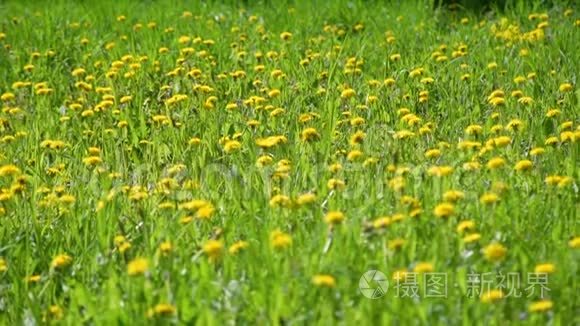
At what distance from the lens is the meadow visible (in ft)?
8.29

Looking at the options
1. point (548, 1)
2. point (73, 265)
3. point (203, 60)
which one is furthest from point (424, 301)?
point (548, 1)

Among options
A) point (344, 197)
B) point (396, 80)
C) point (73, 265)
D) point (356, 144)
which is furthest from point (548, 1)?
point (73, 265)

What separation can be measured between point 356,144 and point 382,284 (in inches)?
41.7

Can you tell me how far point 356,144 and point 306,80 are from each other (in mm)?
1315

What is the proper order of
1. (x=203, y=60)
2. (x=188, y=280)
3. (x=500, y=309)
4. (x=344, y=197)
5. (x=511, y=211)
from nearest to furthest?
(x=500, y=309) → (x=188, y=280) → (x=511, y=211) → (x=344, y=197) → (x=203, y=60)

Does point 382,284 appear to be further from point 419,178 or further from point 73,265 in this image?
point 73,265

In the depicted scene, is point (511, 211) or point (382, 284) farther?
point (511, 211)

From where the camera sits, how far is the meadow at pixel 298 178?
2.53m

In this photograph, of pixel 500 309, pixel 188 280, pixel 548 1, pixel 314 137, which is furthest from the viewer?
pixel 548 1

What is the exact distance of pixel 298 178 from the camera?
3.43 metres

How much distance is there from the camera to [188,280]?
2.69 meters

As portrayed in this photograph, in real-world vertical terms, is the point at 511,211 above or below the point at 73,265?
above

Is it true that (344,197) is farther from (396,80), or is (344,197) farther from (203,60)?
(203,60)

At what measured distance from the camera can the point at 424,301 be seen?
241 cm
